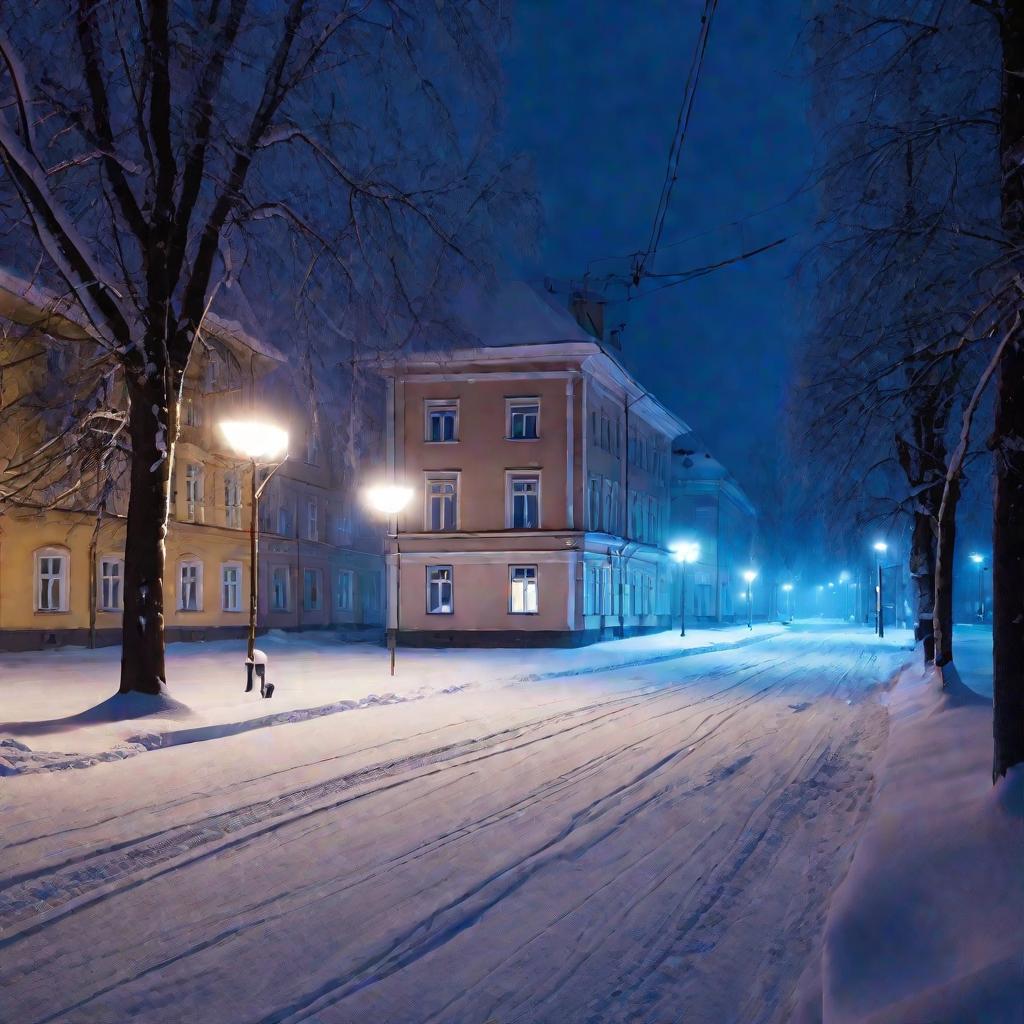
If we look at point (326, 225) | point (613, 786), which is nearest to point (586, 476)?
point (326, 225)

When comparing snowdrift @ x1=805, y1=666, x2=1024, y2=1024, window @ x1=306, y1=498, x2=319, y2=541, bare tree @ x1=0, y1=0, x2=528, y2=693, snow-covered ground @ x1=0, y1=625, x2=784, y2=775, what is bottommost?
snow-covered ground @ x1=0, y1=625, x2=784, y2=775

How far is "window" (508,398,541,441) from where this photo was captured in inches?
1389

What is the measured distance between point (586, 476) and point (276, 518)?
13.6 m

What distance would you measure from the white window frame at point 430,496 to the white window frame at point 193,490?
8213mm

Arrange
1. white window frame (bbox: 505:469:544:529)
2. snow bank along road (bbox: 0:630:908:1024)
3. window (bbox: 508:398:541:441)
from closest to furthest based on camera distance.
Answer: snow bank along road (bbox: 0:630:908:1024) → white window frame (bbox: 505:469:544:529) → window (bbox: 508:398:541:441)

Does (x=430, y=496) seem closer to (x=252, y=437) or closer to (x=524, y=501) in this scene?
(x=524, y=501)

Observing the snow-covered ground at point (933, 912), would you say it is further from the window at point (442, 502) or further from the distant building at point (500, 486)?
the window at point (442, 502)

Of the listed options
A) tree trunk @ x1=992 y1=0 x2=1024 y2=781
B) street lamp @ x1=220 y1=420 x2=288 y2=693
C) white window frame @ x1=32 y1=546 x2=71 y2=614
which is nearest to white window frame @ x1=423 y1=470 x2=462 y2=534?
white window frame @ x1=32 y1=546 x2=71 y2=614

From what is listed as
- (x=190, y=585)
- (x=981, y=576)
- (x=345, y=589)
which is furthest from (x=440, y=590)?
(x=981, y=576)

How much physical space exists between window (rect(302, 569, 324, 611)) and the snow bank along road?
32.4m

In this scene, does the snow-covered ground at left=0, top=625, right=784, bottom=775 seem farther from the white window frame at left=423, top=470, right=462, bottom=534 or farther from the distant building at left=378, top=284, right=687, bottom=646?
the white window frame at left=423, top=470, right=462, bottom=534

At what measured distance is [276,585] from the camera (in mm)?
40938

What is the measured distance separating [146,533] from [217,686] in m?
5.84

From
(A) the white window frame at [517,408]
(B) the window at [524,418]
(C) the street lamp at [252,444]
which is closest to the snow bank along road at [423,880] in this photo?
(C) the street lamp at [252,444]
